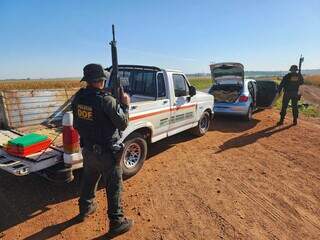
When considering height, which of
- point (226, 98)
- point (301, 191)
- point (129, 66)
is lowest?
point (301, 191)

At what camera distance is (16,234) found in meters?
3.61

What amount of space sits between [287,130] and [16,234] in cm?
854

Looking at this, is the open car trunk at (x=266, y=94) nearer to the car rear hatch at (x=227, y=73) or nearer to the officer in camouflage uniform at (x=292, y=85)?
the officer in camouflage uniform at (x=292, y=85)

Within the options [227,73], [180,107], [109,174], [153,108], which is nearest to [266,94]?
[227,73]

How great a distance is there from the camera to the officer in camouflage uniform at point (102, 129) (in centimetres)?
326

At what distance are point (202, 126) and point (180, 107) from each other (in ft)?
6.16

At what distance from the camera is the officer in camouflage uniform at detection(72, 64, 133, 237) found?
3262mm

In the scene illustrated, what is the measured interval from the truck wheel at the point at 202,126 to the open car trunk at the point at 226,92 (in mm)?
2247

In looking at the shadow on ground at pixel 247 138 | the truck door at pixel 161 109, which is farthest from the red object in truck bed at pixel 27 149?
the shadow on ground at pixel 247 138

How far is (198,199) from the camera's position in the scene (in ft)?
15.1

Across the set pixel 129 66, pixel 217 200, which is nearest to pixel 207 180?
pixel 217 200

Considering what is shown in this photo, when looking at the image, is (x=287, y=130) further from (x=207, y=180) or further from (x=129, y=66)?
(x=129, y=66)

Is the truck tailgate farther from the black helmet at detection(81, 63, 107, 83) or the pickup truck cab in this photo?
the black helmet at detection(81, 63, 107, 83)

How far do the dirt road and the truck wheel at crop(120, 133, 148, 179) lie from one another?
0.65ft
